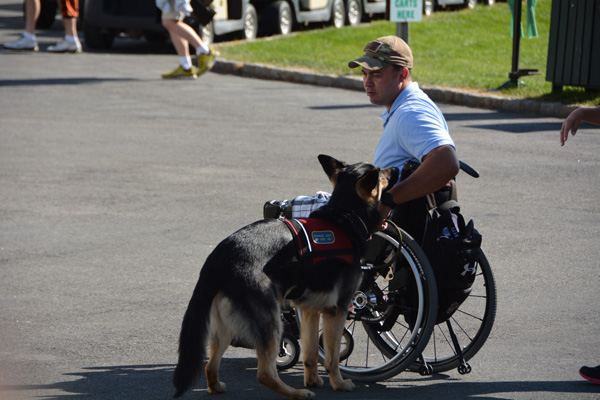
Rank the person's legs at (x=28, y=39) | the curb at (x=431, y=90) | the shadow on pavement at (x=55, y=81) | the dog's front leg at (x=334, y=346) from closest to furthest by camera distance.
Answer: the dog's front leg at (x=334, y=346) < the curb at (x=431, y=90) < the shadow on pavement at (x=55, y=81) < the person's legs at (x=28, y=39)

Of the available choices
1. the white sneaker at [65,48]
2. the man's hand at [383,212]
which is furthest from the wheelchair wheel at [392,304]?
the white sneaker at [65,48]

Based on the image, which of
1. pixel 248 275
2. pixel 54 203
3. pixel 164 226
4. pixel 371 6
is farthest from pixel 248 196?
pixel 371 6

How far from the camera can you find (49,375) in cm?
465

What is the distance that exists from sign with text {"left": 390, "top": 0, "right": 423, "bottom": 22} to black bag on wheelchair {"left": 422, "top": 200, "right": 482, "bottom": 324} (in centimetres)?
954

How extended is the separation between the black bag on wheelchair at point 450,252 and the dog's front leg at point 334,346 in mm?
588

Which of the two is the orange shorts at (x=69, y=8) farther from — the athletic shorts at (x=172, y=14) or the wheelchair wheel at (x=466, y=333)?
the wheelchair wheel at (x=466, y=333)

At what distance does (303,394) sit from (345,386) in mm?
315

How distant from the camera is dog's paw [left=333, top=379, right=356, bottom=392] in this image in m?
4.48

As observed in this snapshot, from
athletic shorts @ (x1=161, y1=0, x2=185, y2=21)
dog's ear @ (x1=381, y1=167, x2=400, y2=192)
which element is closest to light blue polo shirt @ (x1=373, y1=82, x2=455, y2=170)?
dog's ear @ (x1=381, y1=167, x2=400, y2=192)

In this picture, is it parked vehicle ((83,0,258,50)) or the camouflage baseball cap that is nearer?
the camouflage baseball cap

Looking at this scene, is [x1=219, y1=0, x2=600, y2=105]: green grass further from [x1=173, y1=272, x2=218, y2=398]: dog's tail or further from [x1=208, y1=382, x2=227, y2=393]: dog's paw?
[x1=173, y1=272, x2=218, y2=398]: dog's tail

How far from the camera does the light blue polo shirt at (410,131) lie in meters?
4.46

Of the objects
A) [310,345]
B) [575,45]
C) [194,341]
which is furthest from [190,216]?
[575,45]

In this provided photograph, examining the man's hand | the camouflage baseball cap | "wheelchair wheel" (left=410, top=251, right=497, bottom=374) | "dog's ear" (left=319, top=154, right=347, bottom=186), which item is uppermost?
the camouflage baseball cap
